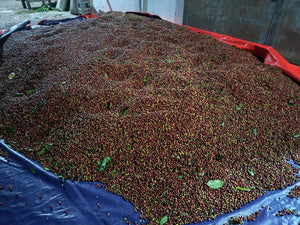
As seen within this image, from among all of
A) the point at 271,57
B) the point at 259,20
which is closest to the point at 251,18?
the point at 259,20

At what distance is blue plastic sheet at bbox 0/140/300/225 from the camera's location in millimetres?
1152

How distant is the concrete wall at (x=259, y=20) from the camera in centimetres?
279

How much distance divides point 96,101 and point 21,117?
65cm

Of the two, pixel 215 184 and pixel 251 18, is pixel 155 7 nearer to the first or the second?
pixel 251 18

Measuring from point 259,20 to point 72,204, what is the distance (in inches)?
136

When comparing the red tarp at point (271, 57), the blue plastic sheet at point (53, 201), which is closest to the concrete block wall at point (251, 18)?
the red tarp at point (271, 57)

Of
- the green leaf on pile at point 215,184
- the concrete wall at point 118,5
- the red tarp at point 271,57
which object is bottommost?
the green leaf on pile at point 215,184

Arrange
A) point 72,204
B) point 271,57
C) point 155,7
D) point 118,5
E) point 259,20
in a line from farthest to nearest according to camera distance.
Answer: point 118,5, point 155,7, point 259,20, point 271,57, point 72,204

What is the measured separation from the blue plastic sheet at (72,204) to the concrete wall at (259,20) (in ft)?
7.89

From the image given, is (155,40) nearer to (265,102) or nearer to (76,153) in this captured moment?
(265,102)

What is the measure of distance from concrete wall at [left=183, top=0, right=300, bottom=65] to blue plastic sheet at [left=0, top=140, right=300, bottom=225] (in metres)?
2.41

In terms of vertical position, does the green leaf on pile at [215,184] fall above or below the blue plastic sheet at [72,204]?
above

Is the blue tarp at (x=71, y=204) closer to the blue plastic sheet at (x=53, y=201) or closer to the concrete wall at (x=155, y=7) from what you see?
the blue plastic sheet at (x=53, y=201)

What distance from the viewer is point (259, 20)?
307cm
